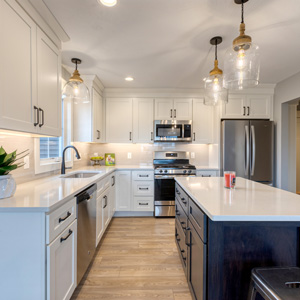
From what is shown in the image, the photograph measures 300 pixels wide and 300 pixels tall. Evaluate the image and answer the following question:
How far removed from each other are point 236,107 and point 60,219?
341cm

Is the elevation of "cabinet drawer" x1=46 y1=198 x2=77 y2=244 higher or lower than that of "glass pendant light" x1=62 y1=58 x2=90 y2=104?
lower

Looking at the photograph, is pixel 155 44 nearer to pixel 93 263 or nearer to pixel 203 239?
pixel 203 239

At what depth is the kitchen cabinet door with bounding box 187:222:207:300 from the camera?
1126 millimetres

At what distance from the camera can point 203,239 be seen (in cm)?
113

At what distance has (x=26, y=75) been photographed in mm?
1392

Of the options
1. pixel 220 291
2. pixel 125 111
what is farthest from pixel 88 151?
pixel 220 291

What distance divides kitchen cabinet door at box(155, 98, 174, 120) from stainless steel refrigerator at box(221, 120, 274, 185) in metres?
1.05

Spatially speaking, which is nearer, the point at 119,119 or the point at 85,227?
the point at 85,227

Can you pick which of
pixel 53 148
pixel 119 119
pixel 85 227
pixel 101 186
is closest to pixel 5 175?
pixel 85 227

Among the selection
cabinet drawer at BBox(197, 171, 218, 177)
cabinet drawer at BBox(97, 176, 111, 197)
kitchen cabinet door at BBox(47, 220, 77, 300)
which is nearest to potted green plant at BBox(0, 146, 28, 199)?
kitchen cabinet door at BBox(47, 220, 77, 300)

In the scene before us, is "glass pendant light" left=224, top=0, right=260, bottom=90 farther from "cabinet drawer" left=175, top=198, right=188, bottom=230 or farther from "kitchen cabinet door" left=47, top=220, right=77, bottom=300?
"kitchen cabinet door" left=47, top=220, right=77, bottom=300

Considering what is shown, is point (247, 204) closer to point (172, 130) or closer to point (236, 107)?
point (172, 130)

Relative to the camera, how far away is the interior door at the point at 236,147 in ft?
10.7

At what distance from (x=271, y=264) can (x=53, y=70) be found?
2.32 metres
